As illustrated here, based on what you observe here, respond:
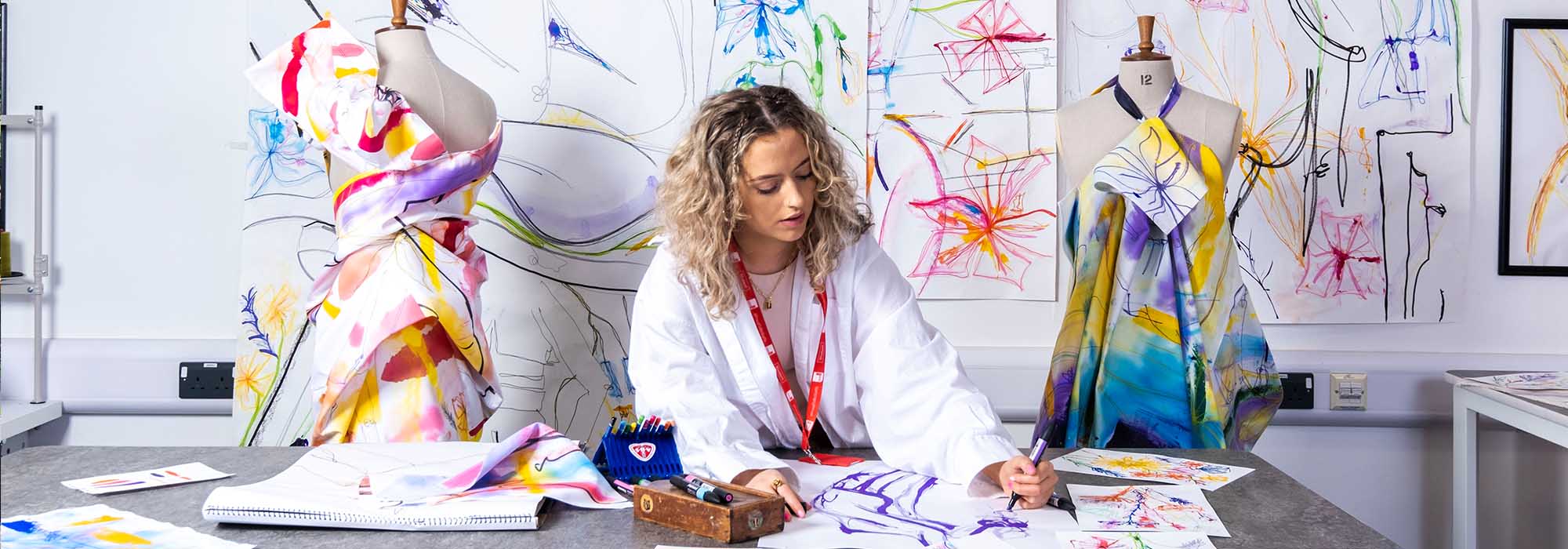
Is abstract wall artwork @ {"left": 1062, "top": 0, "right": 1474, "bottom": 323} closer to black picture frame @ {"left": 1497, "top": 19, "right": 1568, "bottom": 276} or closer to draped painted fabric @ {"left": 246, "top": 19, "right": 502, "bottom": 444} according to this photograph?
black picture frame @ {"left": 1497, "top": 19, "right": 1568, "bottom": 276}

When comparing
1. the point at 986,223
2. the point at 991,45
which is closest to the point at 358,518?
the point at 986,223

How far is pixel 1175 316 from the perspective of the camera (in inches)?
83.7

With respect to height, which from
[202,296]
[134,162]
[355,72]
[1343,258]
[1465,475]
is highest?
[355,72]

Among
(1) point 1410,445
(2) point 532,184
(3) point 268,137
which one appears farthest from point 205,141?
(1) point 1410,445

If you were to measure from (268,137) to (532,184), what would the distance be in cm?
64

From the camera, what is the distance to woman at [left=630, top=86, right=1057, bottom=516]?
1679 millimetres

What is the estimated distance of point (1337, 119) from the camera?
2674 millimetres

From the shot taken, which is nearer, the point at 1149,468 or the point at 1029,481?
the point at 1029,481

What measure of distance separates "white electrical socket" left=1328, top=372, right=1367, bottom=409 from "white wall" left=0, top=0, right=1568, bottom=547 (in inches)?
1.2

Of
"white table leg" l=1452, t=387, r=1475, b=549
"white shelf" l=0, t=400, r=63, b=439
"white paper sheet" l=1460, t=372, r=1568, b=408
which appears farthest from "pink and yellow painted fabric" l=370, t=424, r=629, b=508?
"white table leg" l=1452, t=387, r=1475, b=549

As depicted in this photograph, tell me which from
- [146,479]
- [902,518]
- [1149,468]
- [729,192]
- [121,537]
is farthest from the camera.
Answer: [729,192]

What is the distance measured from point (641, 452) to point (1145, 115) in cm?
129

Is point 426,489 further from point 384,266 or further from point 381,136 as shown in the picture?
point 381,136

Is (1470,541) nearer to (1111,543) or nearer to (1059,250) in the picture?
(1059,250)
